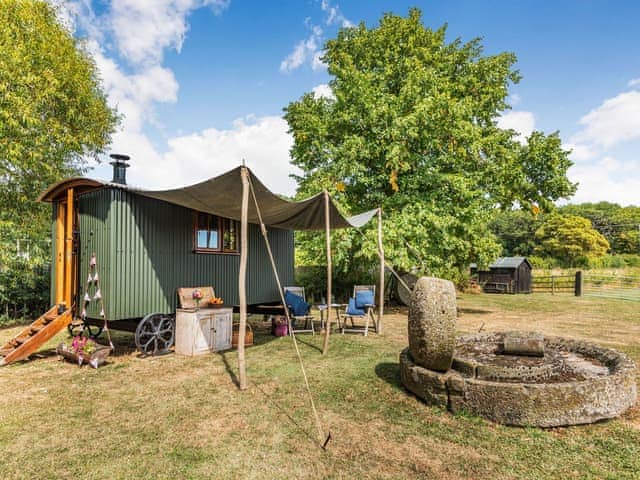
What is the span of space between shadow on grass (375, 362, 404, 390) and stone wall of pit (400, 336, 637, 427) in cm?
74

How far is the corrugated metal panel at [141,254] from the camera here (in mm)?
5555

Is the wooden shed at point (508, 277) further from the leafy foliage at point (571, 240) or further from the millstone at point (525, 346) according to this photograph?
the millstone at point (525, 346)

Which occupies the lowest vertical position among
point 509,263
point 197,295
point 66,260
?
point 197,295

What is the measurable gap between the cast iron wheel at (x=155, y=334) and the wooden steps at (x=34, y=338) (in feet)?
3.63

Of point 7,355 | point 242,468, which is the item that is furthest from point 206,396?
point 7,355

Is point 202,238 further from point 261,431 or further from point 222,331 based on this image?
point 261,431

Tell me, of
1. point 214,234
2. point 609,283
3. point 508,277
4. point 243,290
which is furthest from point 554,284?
point 243,290

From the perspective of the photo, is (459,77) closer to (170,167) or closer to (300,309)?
(300,309)

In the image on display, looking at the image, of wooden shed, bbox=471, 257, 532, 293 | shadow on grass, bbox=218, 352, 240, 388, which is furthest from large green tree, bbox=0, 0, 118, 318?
wooden shed, bbox=471, 257, 532, 293

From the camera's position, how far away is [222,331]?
19.8 ft

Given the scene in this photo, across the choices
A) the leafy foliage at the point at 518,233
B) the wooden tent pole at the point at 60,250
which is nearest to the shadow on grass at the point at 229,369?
the wooden tent pole at the point at 60,250

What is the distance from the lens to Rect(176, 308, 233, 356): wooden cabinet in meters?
5.68

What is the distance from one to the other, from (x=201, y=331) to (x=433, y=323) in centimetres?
382

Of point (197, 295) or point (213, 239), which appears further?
point (213, 239)
